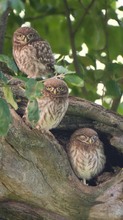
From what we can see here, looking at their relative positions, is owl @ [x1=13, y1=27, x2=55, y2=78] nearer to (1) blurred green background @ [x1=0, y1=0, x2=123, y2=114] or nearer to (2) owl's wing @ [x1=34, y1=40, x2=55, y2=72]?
(2) owl's wing @ [x1=34, y1=40, x2=55, y2=72]

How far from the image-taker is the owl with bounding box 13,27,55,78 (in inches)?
284

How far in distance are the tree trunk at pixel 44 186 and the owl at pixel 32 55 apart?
0.90 meters

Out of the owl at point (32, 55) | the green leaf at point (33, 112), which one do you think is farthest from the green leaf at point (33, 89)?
the owl at point (32, 55)

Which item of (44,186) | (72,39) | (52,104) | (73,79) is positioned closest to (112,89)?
(72,39)

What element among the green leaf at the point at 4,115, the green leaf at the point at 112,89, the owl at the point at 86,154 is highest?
the green leaf at the point at 112,89

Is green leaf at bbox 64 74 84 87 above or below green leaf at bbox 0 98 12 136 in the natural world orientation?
above

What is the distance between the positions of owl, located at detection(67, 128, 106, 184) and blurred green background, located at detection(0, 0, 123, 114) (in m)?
1.31

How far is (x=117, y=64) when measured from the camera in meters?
8.19

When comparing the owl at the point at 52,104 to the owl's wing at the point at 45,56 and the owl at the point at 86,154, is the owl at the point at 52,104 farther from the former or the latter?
the owl's wing at the point at 45,56

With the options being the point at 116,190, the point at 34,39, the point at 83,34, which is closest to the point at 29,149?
the point at 116,190

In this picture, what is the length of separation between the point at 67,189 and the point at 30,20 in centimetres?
291

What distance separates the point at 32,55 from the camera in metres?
7.24

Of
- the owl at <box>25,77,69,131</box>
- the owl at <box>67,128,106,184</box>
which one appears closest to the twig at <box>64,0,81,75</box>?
the owl at <box>67,128,106,184</box>

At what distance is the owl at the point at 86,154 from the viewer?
696 cm
